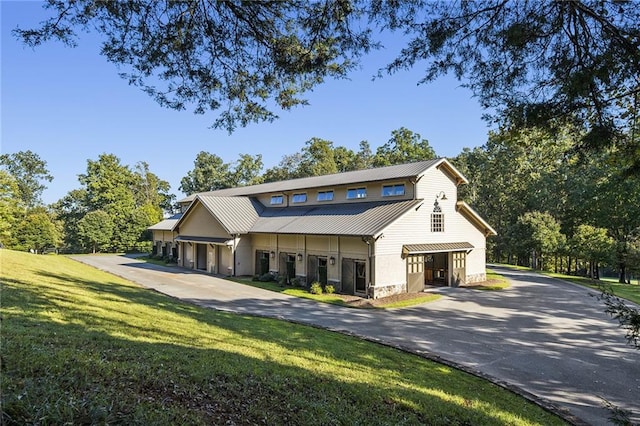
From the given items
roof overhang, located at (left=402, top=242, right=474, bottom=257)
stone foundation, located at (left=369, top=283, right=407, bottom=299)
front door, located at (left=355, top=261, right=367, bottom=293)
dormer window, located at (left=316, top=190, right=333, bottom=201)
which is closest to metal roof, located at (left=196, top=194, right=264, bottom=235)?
dormer window, located at (left=316, top=190, right=333, bottom=201)

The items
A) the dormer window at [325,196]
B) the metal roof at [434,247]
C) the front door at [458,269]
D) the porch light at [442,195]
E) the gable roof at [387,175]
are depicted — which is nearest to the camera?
the metal roof at [434,247]

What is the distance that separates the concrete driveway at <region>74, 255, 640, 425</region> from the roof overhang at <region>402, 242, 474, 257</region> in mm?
2493

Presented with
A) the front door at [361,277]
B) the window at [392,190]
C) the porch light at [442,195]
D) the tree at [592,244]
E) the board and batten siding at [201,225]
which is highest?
the window at [392,190]

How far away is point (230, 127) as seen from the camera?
6621 millimetres

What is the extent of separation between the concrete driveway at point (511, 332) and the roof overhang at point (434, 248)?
2493 mm

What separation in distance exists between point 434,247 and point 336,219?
5985mm

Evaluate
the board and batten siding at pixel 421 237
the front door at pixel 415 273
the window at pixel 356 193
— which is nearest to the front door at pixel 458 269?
the board and batten siding at pixel 421 237

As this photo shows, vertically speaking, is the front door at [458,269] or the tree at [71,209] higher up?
the tree at [71,209]

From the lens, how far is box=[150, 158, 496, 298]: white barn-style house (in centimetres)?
1962

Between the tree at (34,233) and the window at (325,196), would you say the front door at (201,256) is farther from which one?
the tree at (34,233)

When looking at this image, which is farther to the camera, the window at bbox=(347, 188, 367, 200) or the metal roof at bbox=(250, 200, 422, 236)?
the window at bbox=(347, 188, 367, 200)

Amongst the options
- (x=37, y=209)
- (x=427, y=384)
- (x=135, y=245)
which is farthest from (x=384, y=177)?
(x=37, y=209)

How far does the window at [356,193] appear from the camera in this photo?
2369 centimetres

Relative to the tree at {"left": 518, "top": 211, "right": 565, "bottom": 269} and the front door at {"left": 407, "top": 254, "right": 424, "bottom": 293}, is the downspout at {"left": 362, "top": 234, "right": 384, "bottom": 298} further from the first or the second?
A: the tree at {"left": 518, "top": 211, "right": 565, "bottom": 269}
